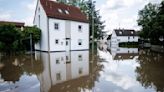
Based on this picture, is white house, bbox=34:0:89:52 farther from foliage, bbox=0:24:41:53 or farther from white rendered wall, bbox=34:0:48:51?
foliage, bbox=0:24:41:53

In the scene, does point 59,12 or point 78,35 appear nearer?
point 59,12

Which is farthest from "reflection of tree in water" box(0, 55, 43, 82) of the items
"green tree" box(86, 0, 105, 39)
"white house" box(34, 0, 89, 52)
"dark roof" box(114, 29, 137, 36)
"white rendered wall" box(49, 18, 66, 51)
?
"dark roof" box(114, 29, 137, 36)

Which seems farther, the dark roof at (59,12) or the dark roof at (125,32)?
the dark roof at (125,32)

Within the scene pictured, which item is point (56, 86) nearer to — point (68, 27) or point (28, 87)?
point (28, 87)

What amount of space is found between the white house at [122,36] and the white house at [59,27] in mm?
38644

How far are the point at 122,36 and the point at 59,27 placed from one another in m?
45.4

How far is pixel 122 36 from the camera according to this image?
2680 inches

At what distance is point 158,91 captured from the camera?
726cm

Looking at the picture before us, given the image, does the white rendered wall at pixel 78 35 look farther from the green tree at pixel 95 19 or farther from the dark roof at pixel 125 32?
the dark roof at pixel 125 32

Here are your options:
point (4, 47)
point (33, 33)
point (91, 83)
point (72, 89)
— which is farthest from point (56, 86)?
point (33, 33)

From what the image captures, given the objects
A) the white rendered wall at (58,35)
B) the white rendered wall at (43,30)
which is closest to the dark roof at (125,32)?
the white rendered wall at (58,35)

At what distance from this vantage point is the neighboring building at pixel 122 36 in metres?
67.7

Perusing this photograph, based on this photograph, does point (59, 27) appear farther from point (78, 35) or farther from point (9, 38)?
point (9, 38)

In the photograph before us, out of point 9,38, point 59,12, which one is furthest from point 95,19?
point 9,38
